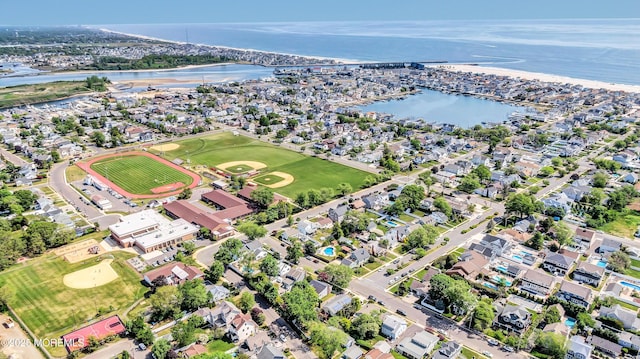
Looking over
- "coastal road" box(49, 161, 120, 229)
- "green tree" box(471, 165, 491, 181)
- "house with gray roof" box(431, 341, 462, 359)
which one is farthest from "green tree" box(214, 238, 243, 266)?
"green tree" box(471, 165, 491, 181)

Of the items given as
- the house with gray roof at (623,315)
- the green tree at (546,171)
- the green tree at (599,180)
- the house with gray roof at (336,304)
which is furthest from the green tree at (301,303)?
the green tree at (599,180)

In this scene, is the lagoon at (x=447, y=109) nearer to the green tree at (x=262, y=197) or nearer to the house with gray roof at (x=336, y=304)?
the green tree at (x=262, y=197)

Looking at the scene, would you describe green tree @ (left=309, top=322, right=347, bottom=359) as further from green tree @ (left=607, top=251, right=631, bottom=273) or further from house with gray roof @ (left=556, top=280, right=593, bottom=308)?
green tree @ (left=607, top=251, right=631, bottom=273)

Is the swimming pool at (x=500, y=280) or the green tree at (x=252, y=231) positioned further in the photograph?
the green tree at (x=252, y=231)

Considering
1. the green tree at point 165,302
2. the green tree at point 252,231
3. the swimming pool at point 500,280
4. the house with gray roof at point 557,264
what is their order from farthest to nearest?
the green tree at point 252,231
the house with gray roof at point 557,264
the swimming pool at point 500,280
the green tree at point 165,302

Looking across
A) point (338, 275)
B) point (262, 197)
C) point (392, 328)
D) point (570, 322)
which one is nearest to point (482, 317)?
point (392, 328)

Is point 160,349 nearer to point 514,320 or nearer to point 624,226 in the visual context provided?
point 514,320

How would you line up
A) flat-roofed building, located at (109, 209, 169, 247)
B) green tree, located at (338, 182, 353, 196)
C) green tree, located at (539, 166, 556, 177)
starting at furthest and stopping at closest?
green tree, located at (539, 166, 556, 177)
green tree, located at (338, 182, 353, 196)
flat-roofed building, located at (109, 209, 169, 247)
